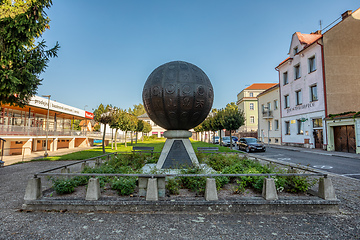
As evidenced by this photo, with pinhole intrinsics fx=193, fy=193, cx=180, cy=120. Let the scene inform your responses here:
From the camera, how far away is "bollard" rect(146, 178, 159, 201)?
200 inches

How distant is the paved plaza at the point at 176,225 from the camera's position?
385 centimetres

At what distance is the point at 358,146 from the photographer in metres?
18.3

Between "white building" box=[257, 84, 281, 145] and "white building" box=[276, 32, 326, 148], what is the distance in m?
2.54

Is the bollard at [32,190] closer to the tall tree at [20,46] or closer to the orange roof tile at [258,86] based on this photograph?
the tall tree at [20,46]

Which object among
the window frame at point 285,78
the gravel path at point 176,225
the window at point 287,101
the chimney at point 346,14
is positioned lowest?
the gravel path at point 176,225

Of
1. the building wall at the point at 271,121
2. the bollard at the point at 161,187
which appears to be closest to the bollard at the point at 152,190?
the bollard at the point at 161,187

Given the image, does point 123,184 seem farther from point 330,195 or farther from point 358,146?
point 358,146

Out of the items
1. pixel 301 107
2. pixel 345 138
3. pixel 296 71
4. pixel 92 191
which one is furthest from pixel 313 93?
pixel 92 191

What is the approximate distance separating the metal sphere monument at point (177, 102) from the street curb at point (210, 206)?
3131 mm

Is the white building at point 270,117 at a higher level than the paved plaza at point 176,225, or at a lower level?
higher

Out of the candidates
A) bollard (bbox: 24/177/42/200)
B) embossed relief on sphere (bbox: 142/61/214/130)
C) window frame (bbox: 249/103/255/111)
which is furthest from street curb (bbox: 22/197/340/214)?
window frame (bbox: 249/103/255/111)

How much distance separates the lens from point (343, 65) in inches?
865

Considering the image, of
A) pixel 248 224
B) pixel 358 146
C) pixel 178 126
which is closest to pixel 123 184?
pixel 248 224

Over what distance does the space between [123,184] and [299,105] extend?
27.5 metres
